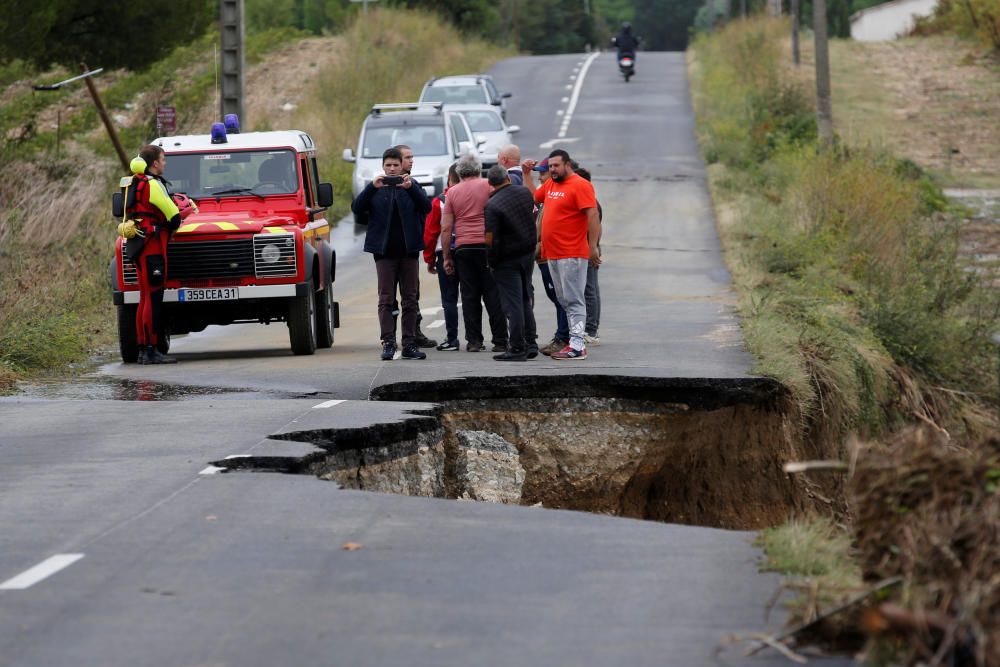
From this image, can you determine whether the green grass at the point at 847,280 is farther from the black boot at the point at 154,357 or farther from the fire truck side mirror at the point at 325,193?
the black boot at the point at 154,357

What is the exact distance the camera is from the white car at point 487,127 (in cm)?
3294

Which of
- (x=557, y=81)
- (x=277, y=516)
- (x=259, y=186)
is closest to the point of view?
(x=277, y=516)

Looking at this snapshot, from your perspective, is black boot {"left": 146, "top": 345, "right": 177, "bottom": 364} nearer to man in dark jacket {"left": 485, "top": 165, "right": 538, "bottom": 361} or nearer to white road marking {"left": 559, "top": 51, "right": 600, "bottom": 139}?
man in dark jacket {"left": 485, "top": 165, "right": 538, "bottom": 361}

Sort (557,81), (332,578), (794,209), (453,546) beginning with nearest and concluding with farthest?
1. (332,578)
2. (453,546)
3. (794,209)
4. (557,81)

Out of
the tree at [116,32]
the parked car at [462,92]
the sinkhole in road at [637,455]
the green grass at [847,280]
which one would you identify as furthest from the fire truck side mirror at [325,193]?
the parked car at [462,92]

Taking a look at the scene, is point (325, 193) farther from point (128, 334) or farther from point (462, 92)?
point (462, 92)

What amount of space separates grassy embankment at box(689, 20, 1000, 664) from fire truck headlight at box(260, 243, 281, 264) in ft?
15.1

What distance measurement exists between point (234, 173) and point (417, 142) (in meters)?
13.0

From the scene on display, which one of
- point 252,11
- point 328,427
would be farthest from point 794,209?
point 252,11

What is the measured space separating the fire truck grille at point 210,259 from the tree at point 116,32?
1587 centimetres

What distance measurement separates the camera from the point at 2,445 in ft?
33.7

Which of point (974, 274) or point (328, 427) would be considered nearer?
point (328, 427)

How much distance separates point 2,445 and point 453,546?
14.8 feet

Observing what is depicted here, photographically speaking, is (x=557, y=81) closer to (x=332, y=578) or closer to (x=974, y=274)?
(x=974, y=274)
